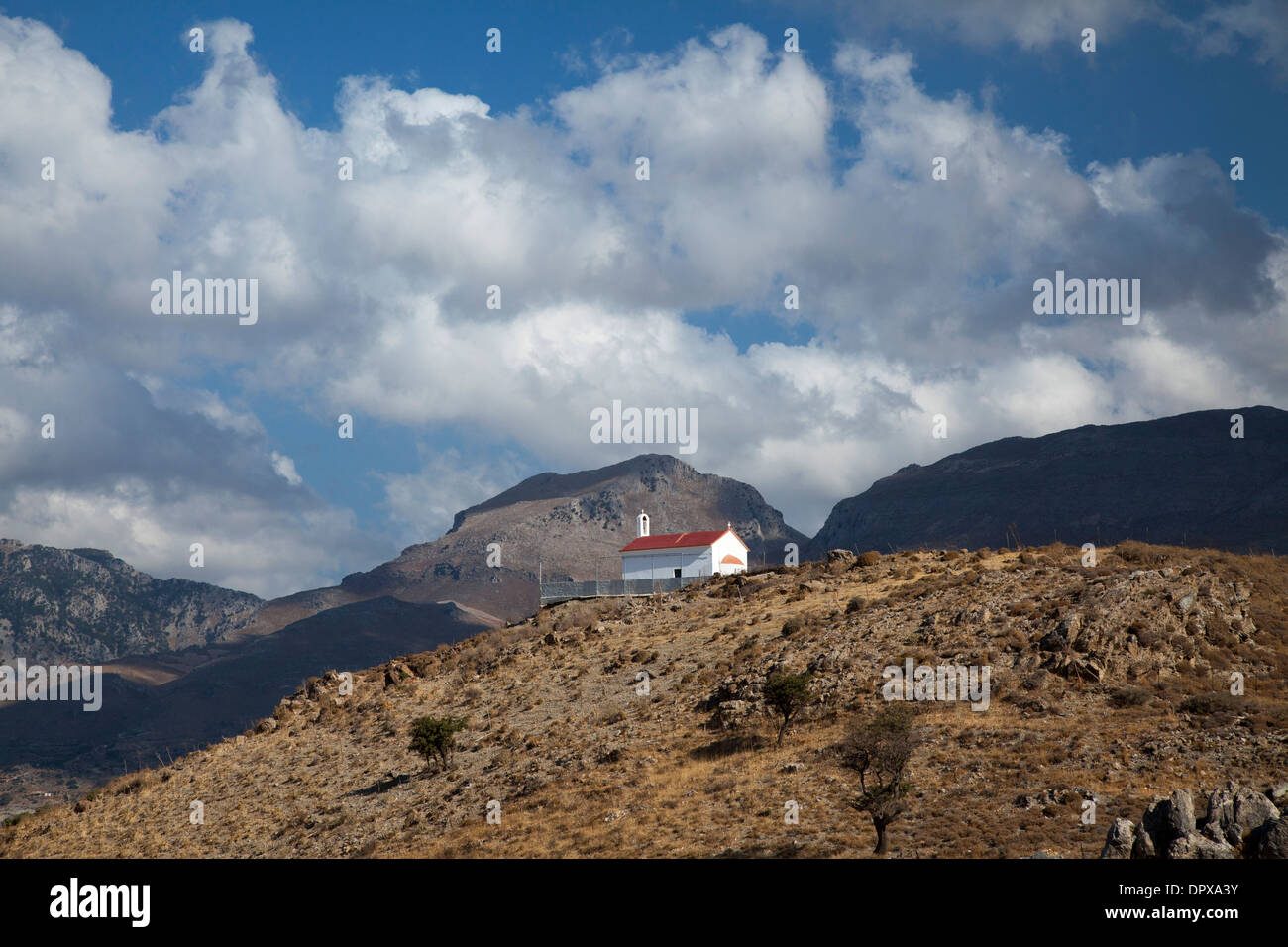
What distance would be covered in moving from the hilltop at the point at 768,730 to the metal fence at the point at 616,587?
19.0ft

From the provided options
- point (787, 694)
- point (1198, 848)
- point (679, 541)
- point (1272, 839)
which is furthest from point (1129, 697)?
point (679, 541)

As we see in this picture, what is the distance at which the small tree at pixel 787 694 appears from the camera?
38219mm

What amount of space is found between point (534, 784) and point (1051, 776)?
1834 cm

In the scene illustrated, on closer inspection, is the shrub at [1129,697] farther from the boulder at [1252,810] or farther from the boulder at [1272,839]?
the boulder at [1272,839]

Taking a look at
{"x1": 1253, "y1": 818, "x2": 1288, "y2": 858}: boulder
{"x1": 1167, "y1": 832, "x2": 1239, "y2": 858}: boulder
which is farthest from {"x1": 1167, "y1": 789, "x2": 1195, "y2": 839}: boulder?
{"x1": 1253, "y1": 818, "x2": 1288, "y2": 858}: boulder

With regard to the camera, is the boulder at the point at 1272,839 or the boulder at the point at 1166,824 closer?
the boulder at the point at 1272,839

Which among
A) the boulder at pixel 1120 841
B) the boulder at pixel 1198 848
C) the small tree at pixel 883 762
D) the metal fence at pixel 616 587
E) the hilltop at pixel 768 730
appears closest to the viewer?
the boulder at pixel 1198 848

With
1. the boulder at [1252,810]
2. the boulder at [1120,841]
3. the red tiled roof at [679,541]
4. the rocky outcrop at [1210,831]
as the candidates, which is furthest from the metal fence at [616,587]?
the boulder at [1252,810]

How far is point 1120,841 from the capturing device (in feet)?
68.3

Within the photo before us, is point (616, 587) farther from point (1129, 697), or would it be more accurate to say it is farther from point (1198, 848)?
point (1198, 848)

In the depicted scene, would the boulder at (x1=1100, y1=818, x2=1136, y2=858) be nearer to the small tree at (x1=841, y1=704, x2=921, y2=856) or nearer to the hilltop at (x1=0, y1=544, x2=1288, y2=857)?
the hilltop at (x1=0, y1=544, x2=1288, y2=857)

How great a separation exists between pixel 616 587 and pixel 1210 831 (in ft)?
165

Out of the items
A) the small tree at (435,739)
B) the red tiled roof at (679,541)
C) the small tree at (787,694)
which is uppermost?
the red tiled roof at (679,541)
